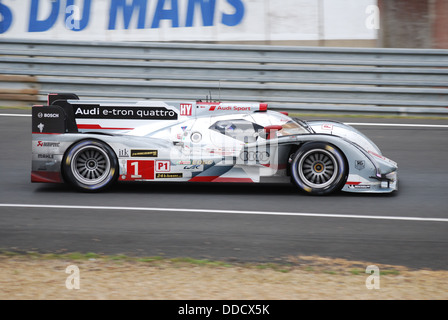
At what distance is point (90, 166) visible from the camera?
826 cm

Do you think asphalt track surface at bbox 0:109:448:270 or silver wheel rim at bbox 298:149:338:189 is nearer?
asphalt track surface at bbox 0:109:448:270

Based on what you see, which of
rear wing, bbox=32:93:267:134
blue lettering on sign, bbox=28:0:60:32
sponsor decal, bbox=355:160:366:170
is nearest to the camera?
sponsor decal, bbox=355:160:366:170

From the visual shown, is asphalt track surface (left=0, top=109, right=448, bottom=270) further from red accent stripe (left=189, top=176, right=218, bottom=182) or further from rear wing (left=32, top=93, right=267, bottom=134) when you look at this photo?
rear wing (left=32, top=93, right=267, bottom=134)

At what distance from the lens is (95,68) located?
1334cm

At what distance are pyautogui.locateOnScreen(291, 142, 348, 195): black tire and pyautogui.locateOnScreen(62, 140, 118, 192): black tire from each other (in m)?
2.23

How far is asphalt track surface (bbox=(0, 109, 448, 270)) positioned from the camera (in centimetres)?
623

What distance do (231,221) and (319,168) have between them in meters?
1.51

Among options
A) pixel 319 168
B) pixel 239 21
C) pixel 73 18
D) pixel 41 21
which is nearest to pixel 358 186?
pixel 319 168

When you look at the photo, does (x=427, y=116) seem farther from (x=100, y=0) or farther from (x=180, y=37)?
(x=100, y=0)

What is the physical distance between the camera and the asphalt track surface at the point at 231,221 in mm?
6234

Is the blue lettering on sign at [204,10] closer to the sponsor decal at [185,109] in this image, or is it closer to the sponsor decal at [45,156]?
the sponsor decal at [185,109]

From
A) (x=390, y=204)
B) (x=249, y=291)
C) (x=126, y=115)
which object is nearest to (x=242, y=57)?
(x=126, y=115)

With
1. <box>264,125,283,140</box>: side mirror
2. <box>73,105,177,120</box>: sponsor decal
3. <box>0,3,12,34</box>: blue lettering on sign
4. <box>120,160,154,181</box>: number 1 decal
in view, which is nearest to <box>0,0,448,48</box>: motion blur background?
<box>0,3,12,34</box>: blue lettering on sign

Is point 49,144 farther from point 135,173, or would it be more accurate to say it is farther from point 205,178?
point 205,178
